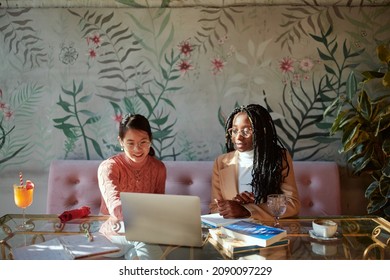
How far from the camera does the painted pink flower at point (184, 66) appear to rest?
263 centimetres

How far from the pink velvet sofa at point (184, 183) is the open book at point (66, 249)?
1108mm

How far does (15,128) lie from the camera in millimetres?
2693

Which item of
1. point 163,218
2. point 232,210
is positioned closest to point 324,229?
point 232,210

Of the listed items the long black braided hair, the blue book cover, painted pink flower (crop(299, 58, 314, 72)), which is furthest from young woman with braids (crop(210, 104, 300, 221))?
painted pink flower (crop(299, 58, 314, 72))

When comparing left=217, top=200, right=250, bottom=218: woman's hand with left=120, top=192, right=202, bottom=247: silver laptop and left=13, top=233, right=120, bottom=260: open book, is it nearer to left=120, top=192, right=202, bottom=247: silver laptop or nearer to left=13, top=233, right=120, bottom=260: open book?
left=120, top=192, right=202, bottom=247: silver laptop

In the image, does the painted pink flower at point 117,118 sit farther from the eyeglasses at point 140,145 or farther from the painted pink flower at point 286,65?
the painted pink flower at point 286,65

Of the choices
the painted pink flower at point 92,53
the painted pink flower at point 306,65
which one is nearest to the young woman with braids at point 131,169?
the painted pink flower at point 92,53

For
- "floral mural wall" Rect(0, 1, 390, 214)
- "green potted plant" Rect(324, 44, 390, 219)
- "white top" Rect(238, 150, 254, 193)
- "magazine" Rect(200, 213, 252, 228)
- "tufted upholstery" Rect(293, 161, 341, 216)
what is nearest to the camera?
"magazine" Rect(200, 213, 252, 228)

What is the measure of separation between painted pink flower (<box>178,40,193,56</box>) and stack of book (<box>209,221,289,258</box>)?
4.73 ft

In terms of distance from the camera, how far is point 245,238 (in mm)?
1355

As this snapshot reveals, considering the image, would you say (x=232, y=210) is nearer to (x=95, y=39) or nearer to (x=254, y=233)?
(x=254, y=233)

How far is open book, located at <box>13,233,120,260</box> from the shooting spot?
1.27 m
